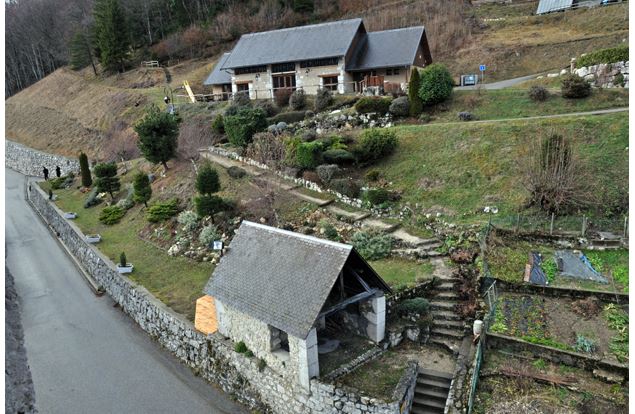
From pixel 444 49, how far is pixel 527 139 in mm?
34447

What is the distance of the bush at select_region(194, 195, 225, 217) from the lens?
23344 mm

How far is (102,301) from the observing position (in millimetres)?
22094

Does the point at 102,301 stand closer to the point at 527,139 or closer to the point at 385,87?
the point at 527,139

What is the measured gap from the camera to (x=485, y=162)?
24.5 metres

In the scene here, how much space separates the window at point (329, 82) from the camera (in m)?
40.8

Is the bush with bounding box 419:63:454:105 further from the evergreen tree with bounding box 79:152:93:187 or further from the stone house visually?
the evergreen tree with bounding box 79:152:93:187

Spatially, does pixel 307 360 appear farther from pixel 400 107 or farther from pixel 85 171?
pixel 85 171

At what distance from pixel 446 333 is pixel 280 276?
576 centimetres

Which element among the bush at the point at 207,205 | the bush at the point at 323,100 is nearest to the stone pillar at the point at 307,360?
the bush at the point at 207,205

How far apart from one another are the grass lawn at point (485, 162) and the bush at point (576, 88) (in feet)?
14.3

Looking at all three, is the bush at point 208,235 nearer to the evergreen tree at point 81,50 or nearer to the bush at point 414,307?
the bush at point 414,307

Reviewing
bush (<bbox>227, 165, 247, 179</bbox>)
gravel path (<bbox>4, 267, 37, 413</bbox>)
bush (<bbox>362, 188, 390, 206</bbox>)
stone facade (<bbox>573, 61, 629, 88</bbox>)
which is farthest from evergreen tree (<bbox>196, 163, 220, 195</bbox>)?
stone facade (<bbox>573, 61, 629, 88</bbox>)

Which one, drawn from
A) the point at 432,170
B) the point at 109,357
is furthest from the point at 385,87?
the point at 109,357

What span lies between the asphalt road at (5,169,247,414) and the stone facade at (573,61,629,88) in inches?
1217
